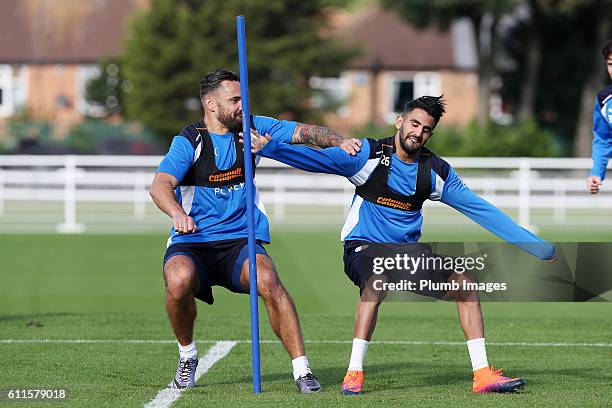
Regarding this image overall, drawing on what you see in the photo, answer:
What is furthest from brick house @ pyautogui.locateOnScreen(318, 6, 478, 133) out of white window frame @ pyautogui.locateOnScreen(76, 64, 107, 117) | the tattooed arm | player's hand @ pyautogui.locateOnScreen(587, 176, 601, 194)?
the tattooed arm

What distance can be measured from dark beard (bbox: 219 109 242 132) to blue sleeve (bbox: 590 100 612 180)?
3277mm

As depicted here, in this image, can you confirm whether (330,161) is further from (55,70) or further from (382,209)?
(55,70)

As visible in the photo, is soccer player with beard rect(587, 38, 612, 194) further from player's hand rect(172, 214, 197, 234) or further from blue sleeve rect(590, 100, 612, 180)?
player's hand rect(172, 214, 197, 234)

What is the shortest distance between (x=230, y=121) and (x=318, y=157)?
0.77 m

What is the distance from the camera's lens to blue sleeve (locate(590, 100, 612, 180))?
34.5 feet

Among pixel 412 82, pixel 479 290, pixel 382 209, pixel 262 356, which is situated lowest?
pixel 262 356

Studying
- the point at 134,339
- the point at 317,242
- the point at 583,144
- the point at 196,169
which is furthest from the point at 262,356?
the point at 583,144

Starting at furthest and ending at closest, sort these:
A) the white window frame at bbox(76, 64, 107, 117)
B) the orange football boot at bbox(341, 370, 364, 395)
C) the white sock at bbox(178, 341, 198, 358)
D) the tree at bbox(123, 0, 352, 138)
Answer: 1. the white window frame at bbox(76, 64, 107, 117)
2. the tree at bbox(123, 0, 352, 138)
3. the white sock at bbox(178, 341, 198, 358)
4. the orange football boot at bbox(341, 370, 364, 395)

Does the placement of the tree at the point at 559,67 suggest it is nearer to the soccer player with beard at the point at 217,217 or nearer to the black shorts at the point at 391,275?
the soccer player with beard at the point at 217,217

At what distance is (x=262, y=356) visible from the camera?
10297 millimetres

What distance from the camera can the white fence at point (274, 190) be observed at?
79.5ft

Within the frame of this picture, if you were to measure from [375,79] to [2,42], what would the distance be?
51.3ft

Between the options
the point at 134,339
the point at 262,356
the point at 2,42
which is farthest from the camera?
the point at 2,42

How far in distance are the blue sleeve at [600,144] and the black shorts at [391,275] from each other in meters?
2.70
